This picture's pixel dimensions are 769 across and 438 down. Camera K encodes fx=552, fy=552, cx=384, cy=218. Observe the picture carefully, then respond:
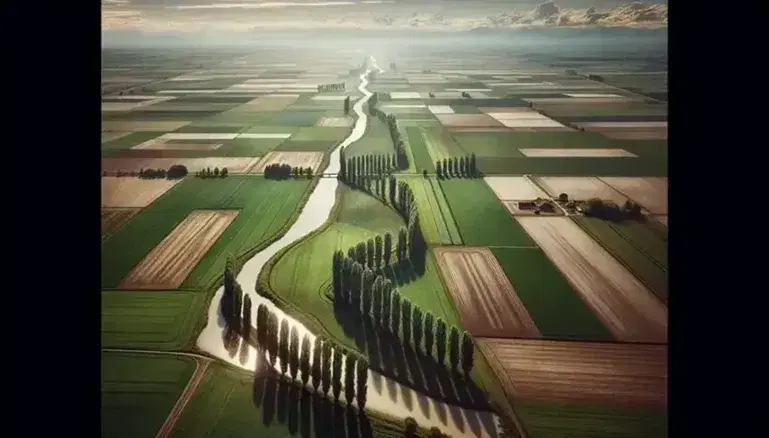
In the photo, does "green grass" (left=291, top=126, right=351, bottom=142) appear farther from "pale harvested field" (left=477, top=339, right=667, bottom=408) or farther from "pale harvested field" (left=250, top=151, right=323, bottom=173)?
"pale harvested field" (left=477, top=339, right=667, bottom=408)

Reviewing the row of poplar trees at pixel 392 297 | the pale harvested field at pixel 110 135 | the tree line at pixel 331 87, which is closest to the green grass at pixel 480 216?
the row of poplar trees at pixel 392 297

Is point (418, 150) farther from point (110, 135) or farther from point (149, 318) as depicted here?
point (149, 318)

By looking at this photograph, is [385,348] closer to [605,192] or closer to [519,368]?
[519,368]

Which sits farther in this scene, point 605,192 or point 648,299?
point 605,192

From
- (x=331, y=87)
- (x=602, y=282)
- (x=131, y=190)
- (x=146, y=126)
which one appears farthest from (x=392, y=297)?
(x=146, y=126)

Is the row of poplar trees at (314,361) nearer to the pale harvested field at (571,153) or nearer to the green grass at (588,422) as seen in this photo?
the green grass at (588,422)
